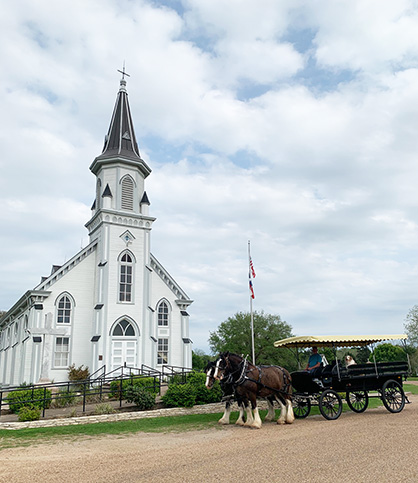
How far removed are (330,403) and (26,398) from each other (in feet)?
36.3

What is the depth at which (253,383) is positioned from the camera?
12.3 metres

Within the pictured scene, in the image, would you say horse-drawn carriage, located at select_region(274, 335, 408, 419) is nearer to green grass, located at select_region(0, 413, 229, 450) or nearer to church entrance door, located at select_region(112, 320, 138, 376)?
green grass, located at select_region(0, 413, 229, 450)

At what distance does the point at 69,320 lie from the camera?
27.2 metres

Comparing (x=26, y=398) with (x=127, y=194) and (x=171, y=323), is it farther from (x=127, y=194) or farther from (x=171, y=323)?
(x=127, y=194)

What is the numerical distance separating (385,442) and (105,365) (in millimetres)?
20063

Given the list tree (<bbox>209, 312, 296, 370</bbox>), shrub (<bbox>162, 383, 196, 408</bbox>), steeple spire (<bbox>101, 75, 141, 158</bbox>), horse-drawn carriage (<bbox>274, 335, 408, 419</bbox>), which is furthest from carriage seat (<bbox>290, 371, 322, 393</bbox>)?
tree (<bbox>209, 312, 296, 370</bbox>)

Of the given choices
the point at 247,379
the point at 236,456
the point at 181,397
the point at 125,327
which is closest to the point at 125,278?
the point at 125,327

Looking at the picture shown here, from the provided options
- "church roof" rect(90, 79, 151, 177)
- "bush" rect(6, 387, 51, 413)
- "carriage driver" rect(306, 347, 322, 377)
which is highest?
"church roof" rect(90, 79, 151, 177)

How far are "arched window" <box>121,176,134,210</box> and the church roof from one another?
150 centimetres

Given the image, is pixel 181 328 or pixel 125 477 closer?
pixel 125 477

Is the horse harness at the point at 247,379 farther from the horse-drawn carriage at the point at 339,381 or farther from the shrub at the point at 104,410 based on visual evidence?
the shrub at the point at 104,410

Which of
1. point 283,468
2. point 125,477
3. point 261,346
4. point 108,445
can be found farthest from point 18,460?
point 261,346

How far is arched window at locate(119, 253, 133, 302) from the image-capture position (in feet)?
93.2

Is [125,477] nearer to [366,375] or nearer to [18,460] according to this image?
[18,460]
